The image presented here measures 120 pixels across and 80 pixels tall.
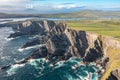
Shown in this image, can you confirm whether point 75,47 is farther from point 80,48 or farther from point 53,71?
point 53,71

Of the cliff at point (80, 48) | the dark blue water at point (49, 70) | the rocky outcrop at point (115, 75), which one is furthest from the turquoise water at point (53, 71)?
the rocky outcrop at point (115, 75)

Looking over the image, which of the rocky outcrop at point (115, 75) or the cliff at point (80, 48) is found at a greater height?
the rocky outcrop at point (115, 75)

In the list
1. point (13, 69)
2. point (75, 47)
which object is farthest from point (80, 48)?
point (13, 69)

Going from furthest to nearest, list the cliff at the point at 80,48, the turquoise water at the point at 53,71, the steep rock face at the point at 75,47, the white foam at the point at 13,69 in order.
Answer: the steep rock face at the point at 75,47
the cliff at the point at 80,48
the white foam at the point at 13,69
the turquoise water at the point at 53,71

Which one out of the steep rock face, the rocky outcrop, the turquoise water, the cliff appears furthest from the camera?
Result: the steep rock face

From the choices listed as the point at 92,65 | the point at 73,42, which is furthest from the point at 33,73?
the point at 73,42

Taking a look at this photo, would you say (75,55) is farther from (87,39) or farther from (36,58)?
(36,58)

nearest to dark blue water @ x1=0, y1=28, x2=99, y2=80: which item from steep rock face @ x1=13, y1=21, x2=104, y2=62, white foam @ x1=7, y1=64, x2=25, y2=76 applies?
white foam @ x1=7, y1=64, x2=25, y2=76

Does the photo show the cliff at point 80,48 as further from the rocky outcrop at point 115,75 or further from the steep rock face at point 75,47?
the rocky outcrop at point 115,75

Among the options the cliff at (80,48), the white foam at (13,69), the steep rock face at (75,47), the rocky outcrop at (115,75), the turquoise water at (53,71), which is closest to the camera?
the rocky outcrop at (115,75)

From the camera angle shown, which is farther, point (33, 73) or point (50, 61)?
point (50, 61)

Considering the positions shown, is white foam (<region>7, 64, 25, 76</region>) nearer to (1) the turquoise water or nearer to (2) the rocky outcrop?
(1) the turquoise water
